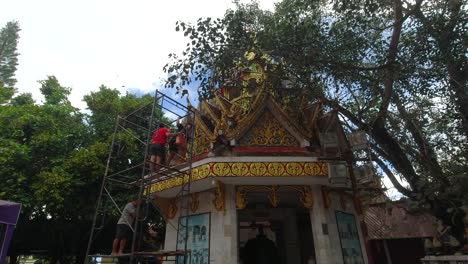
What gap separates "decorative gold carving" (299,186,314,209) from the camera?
31.0ft

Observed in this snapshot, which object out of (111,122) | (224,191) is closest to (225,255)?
(224,191)

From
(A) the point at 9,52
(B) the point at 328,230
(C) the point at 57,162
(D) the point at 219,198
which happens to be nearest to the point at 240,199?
(D) the point at 219,198

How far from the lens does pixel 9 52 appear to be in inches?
1249

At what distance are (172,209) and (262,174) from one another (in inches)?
155

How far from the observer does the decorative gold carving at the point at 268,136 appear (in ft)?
32.9

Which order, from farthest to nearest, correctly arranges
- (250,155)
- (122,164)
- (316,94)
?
(122,164), (316,94), (250,155)

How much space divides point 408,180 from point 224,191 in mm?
6294

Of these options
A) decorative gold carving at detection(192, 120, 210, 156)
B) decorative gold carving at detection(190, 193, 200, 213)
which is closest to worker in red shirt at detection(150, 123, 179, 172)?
decorative gold carving at detection(192, 120, 210, 156)

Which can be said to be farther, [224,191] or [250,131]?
[250,131]

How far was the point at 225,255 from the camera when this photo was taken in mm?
8688

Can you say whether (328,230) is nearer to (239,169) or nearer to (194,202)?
(239,169)

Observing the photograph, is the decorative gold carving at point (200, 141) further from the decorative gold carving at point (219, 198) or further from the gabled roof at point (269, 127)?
the decorative gold carving at point (219, 198)

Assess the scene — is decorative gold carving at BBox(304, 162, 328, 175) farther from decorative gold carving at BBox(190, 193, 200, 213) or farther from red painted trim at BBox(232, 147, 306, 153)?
decorative gold carving at BBox(190, 193, 200, 213)

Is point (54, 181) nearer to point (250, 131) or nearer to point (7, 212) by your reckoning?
point (7, 212)
